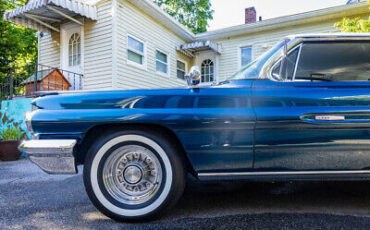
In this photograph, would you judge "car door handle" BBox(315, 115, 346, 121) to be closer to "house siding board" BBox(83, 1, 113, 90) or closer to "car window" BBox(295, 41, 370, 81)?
"car window" BBox(295, 41, 370, 81)

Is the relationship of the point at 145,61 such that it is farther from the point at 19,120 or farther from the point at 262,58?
the point at 262,58

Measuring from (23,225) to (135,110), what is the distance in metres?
1.21

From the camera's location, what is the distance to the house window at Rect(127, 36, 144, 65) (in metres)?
8.28

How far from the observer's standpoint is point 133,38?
27.7 ft

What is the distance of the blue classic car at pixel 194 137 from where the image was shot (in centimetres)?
177

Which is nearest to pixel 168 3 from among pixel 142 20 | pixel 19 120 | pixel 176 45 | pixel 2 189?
pixel 176 45

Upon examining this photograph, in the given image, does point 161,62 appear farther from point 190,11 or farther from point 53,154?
point 190,11

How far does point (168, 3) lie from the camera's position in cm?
2019

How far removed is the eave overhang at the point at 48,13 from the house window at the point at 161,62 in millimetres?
2755

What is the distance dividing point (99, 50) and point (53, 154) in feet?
22.4

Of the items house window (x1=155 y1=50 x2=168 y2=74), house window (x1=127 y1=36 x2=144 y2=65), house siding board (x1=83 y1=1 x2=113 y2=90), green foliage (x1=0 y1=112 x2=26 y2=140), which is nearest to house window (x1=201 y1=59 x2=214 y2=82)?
house window (x1=155 y1=50 x2=168 y2=74)

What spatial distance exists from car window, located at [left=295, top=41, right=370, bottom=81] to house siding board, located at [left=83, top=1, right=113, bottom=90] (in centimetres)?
648

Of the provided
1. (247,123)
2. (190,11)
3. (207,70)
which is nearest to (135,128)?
(247,123)

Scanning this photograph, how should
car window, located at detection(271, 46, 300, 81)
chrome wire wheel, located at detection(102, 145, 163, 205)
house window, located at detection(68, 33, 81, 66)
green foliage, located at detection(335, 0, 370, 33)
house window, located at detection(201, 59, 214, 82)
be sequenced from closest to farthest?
chrome wire wheel, located at detection(102, 145, 163, 205)
car window, located at detection(271, 46, 300, 81)
green foliage, located at detection(335, 0, 370, 33)
house window, located at detection(68, 33, 81, 66)
house window, located at detection(201, 59, 214, 82)
